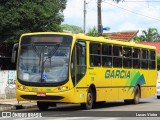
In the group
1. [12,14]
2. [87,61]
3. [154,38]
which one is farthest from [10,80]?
[154,38]

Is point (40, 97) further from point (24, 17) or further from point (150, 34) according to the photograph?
point (150, 34)

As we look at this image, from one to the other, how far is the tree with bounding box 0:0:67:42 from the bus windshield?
48.4 ft

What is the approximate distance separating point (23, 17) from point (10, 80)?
7.33 m

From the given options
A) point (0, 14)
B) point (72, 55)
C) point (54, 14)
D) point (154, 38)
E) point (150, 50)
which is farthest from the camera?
point (154, 38)

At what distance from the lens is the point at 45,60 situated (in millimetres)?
20750

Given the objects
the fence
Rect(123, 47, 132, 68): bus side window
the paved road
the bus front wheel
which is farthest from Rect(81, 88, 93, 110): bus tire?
the fence

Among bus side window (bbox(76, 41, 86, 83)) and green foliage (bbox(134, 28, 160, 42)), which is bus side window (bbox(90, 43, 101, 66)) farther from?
green foliage (bbox(134, 28, 160, 42))

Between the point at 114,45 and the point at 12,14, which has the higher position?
the point at 12,14

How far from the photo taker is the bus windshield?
67.6 feet

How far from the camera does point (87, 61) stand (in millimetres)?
21969

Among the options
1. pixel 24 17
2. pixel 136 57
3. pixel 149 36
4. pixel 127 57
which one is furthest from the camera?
pixel 149 36

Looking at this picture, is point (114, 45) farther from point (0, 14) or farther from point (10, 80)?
point (0, 14)

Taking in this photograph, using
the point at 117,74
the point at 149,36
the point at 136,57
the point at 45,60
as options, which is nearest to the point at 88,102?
the point at 45,60

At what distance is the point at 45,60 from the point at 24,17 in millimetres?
16039
